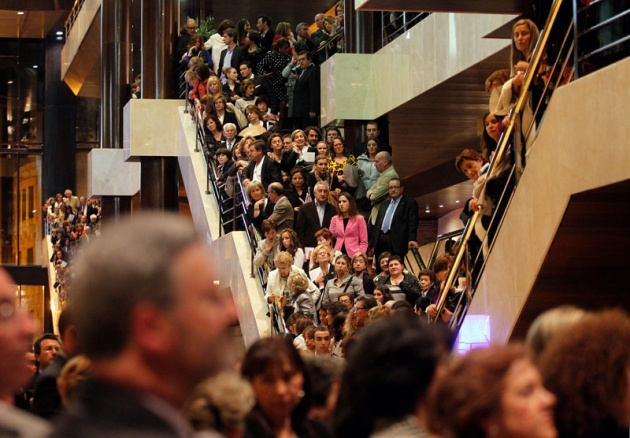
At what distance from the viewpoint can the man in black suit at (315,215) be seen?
13.6m

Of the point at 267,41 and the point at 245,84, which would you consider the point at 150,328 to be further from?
the point at 267,41

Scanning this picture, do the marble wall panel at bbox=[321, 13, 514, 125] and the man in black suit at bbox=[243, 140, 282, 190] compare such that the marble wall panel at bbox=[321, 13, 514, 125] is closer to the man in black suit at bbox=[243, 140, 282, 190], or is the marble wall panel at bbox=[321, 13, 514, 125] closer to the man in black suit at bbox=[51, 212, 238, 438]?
the man in black suit at bbox=[243, 140, 282, 190]

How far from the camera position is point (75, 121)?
3694cm

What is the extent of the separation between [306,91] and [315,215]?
4175 mm

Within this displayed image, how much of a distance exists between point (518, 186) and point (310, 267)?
4287 mm

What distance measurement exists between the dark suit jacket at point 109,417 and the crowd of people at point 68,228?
2156cm

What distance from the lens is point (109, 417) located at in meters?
1.82

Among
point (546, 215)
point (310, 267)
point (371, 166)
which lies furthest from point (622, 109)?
point (371, 166)

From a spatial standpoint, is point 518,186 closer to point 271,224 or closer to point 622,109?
point 622,109

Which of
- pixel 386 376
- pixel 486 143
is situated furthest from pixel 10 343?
pixel 486 143

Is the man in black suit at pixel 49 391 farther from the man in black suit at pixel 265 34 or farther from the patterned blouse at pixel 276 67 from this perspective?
the man in black suit at pixel 265 34

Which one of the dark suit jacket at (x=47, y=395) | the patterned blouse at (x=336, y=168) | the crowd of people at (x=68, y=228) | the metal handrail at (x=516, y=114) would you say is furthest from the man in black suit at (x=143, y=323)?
the crowd of people at (x=68, y=228)

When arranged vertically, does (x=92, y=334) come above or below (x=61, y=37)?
below

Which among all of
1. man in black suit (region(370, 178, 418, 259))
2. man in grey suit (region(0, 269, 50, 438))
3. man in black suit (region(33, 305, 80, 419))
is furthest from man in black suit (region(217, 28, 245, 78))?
man in grey suit (region(0, 269, 50, 438))
